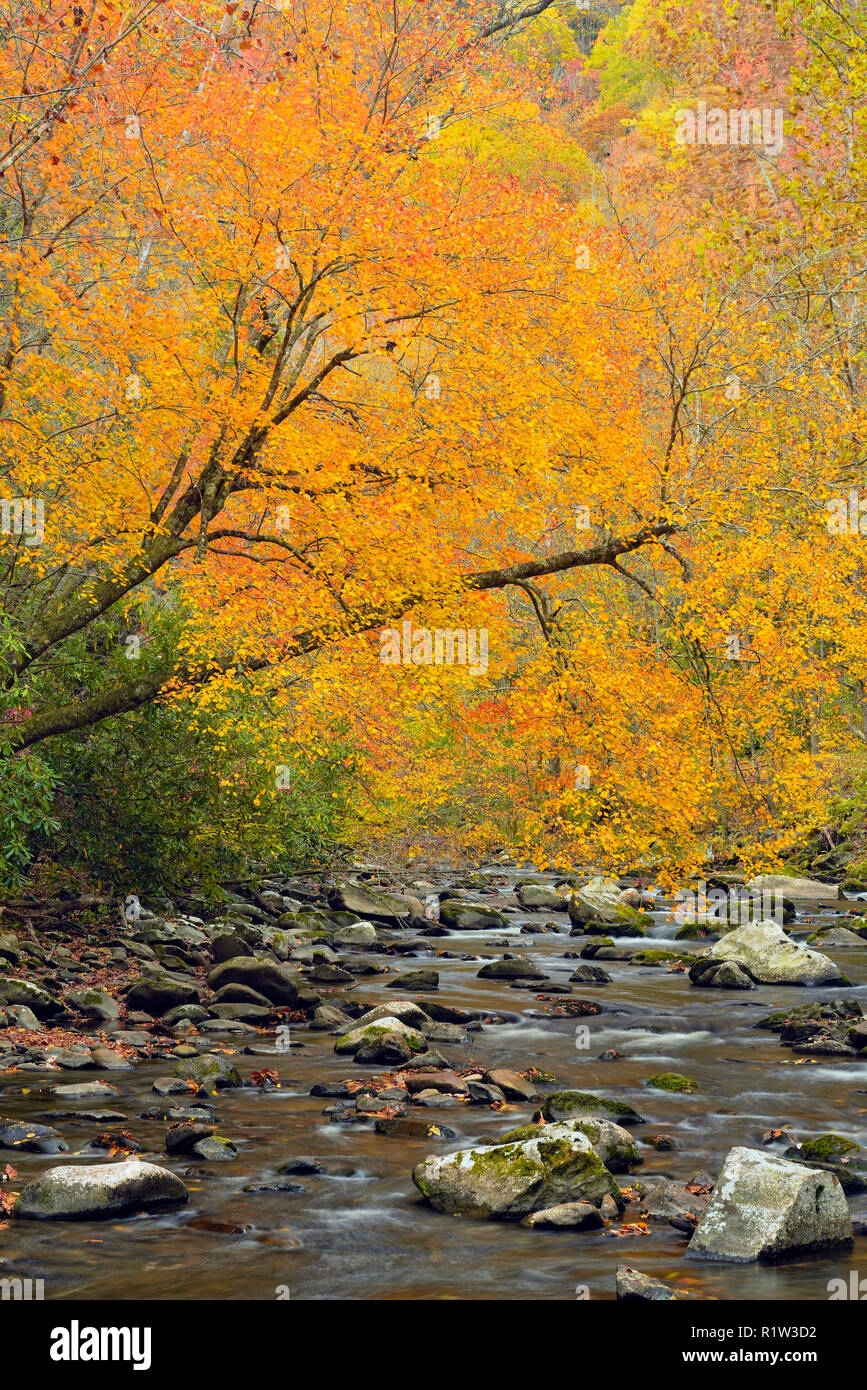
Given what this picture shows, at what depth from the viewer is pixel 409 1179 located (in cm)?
788

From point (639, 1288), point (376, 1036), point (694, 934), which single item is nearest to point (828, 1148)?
point (639, 1288)

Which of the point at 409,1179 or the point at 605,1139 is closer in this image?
the point at 409,1179

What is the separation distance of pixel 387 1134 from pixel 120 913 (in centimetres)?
800

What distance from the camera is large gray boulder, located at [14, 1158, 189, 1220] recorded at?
6883 mm

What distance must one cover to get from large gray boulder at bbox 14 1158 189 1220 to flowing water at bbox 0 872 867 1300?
109 millimetres

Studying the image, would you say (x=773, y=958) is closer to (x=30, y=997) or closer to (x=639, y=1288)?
(x=30, y=997)

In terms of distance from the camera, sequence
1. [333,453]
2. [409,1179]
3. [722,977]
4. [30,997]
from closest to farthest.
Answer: [409,1179], [30,997], [333,453], [722,977]

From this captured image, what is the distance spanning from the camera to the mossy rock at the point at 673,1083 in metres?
10.5

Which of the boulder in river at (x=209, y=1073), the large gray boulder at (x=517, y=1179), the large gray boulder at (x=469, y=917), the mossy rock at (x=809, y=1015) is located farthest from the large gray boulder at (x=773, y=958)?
the large gray boulder at (x=517, y=1179)

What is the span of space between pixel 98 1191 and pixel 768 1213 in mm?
3979

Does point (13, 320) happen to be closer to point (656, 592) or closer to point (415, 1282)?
point (656, 592)

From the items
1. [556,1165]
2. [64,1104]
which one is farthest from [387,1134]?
[64,1104]

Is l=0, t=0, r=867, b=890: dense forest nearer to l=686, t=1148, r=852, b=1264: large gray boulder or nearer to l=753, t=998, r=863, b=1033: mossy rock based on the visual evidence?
l=753, t=998, r=863, b=1033: mossy rock

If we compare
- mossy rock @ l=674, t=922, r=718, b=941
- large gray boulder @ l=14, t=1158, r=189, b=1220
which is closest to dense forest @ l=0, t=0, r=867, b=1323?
large gray boulder @ l=14, t=1158, r=189, b=1220
